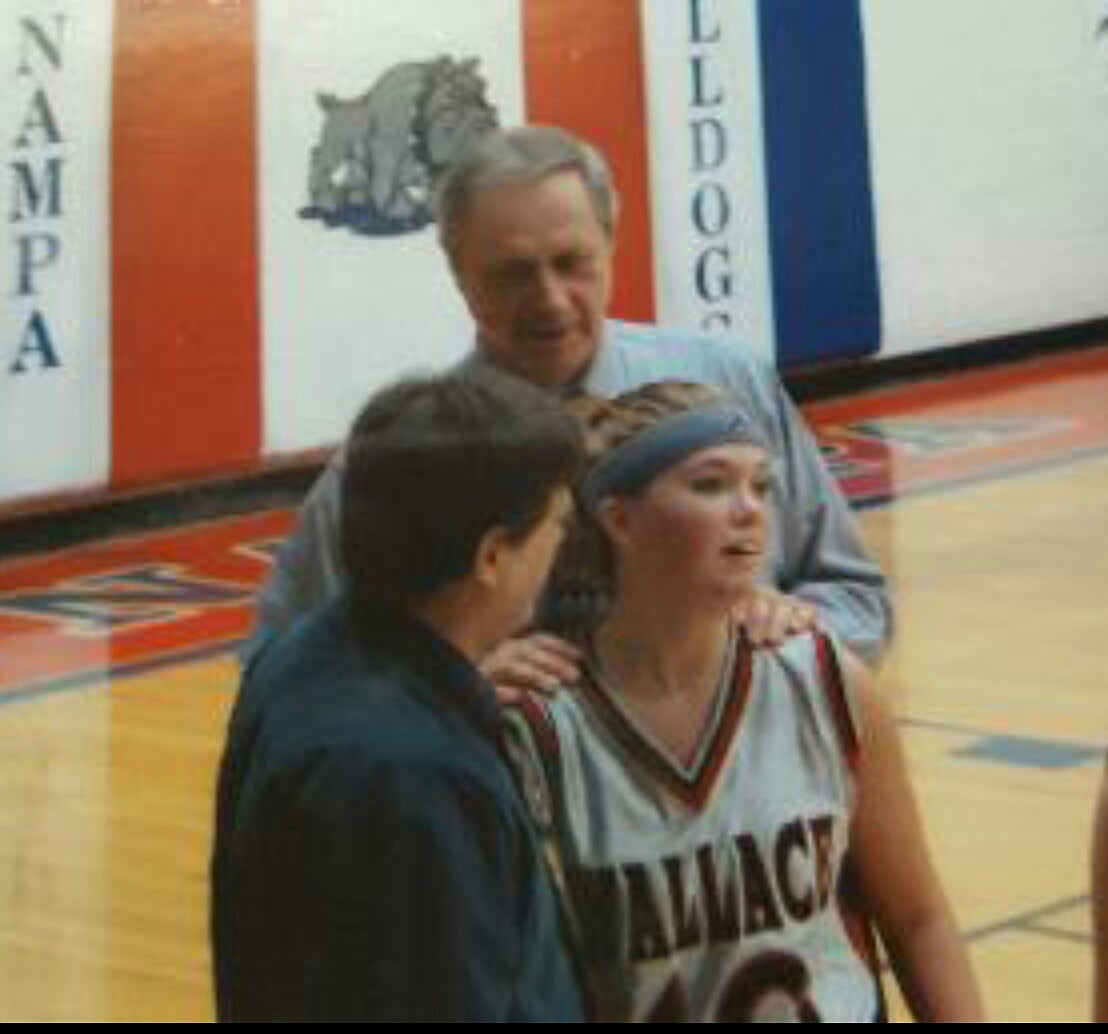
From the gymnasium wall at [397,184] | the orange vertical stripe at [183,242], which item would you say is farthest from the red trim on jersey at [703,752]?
the orange vertical stripe at [183,242]

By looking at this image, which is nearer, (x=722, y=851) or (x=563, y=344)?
(x=722, y=851)

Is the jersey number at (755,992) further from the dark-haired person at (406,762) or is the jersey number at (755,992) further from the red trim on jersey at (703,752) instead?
the dark-haired person at (406,762)

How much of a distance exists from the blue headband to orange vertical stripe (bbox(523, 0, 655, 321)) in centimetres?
802

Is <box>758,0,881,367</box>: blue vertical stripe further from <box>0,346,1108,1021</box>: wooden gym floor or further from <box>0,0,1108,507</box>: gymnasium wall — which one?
<box>0,346,1108,1021</box>: wooden gym floor

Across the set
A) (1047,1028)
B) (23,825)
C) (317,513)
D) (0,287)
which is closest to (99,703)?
(23,825)

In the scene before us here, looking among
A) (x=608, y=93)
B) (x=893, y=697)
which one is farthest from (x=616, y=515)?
(x=608, y=93)

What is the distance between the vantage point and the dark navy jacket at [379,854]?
7.73ft

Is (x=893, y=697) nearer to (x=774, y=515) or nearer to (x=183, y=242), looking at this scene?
(x=183, y=242)

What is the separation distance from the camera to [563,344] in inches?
143

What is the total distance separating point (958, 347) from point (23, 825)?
683 centimetres

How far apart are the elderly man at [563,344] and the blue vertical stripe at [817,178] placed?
815 cm

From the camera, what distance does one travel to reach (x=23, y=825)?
666 cm

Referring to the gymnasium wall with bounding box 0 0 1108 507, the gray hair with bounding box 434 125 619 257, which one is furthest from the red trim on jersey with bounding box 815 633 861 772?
the gymnasium wall with bounding box 0 0 1108 507

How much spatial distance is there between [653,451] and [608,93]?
8.35 meters
